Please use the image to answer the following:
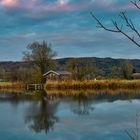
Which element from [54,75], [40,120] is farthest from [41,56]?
[40,120]

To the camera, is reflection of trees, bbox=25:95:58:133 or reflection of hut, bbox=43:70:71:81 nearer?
reflection of trees, bbox=25:95:58:133

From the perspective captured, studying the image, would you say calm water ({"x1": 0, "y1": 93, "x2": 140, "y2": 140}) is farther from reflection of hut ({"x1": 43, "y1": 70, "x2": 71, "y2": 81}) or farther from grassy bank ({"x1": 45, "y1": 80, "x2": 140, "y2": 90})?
reflection of hut ({"x1": 43, "y1": 70, "x2": 71, "y2": 81})

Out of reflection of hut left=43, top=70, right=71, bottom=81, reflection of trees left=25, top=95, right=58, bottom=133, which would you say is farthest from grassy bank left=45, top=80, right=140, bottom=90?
reflection of trees left=25, top=95, right=58, bottom=133

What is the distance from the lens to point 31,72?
4350 centimetres

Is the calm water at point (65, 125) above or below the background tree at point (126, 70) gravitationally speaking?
below

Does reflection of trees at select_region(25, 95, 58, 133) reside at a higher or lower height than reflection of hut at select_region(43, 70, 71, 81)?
lower

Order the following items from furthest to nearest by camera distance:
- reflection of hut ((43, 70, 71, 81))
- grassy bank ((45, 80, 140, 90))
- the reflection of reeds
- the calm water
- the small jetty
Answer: reflection of hut ((43, 70, 71, 81)) < the small jetty < grassy bank ((45, 80, 140, 90)) < the reflection of reeds < the calm water

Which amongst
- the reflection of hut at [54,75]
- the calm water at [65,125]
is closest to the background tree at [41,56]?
the reflection of hut at [54,75]

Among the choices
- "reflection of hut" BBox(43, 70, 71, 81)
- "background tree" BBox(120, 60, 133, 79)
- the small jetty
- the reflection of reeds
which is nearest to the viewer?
the reflection of reeds

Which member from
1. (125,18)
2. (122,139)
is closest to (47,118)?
(122,139)

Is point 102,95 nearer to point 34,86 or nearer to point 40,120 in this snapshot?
point 40,120

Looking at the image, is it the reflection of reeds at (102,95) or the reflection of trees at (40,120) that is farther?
the reflection of reeds at (102,95)

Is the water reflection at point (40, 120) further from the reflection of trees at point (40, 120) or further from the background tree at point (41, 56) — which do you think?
the background tree at point (41, 56)

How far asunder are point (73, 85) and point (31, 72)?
10296 millimetres
